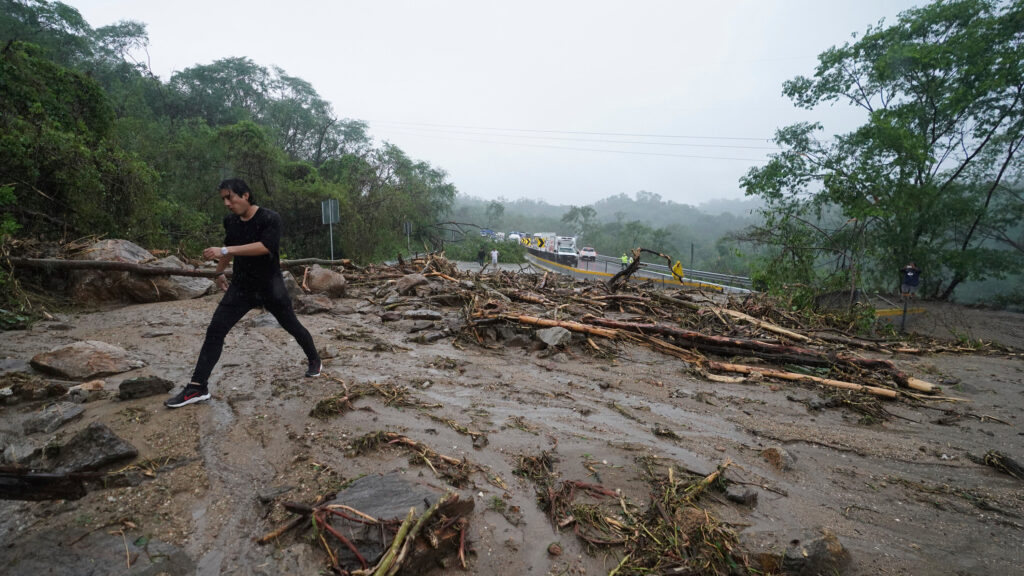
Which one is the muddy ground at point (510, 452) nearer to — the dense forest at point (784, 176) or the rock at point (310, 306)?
the rock at point (310, 306)

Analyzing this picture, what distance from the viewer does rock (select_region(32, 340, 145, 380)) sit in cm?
358

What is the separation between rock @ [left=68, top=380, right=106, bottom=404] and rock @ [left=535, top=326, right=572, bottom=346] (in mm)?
4332

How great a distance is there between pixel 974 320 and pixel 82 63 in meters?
45.6

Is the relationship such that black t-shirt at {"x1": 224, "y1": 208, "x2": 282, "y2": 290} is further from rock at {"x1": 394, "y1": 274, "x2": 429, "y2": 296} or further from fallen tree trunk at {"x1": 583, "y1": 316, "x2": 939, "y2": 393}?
rock at {"x1": 394, "y1": 274, "x2": 429, "y2": 296}

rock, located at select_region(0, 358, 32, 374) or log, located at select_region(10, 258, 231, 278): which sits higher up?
log, located at select_region(10, 258, 231, 278)

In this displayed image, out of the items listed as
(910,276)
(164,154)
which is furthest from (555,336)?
(164,154)

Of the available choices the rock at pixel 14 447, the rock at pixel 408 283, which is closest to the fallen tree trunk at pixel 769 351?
the rock at pixel 408 283

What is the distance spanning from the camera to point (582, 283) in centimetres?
1170

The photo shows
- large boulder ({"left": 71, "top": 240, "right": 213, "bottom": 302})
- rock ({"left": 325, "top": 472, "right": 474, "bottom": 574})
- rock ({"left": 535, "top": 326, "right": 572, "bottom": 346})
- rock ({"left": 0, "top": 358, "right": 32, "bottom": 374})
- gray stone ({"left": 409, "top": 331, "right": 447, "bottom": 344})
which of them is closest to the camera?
rock ({"left": 325, "top": 472, "right": 474, "bottom": 574})

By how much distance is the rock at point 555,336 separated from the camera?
5.59 metres

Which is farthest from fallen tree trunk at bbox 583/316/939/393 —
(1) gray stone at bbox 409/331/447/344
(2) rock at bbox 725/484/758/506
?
(2) rock at bbox 725/484/758/506

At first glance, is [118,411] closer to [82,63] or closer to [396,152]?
[396,152]

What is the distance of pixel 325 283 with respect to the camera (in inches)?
335

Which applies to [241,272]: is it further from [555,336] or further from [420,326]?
[555,336]
